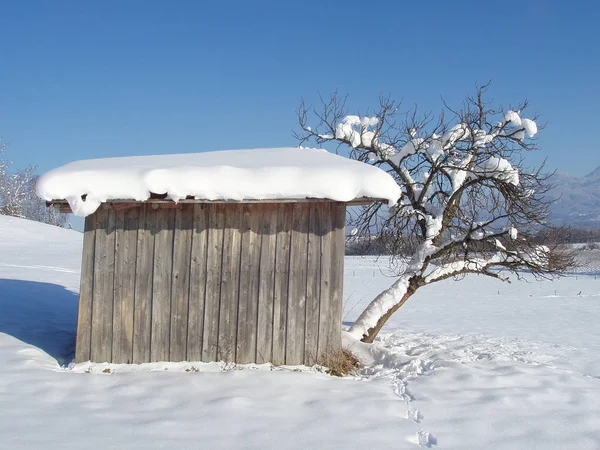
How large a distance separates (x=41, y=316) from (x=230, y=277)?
551cm

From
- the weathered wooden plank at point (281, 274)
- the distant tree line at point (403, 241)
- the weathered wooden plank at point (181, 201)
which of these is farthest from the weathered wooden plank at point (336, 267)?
the distant tree line at point (403, 241)

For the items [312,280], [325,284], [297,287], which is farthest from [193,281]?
[325,284]

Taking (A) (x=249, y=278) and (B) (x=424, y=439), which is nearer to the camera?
(B) (x=424, y=439)

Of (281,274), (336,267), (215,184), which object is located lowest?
(281,274)

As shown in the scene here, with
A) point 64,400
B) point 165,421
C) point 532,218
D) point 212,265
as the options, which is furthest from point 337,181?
point 532,218

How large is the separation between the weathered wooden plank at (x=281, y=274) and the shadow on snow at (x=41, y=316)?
9.99 feet

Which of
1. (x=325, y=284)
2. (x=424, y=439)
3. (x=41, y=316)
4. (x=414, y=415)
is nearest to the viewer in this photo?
(x=424, y=439)

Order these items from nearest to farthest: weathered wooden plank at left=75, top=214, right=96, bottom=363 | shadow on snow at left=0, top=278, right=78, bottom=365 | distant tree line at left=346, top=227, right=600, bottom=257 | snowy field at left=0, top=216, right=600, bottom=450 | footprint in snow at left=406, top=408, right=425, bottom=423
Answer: snowy field at left=0, top=216, right=600, bottom=450, footprint in snow at left=406, top=408, right=425, bottom=423, weathered wooden plank at left=75, top=214, right=96, bottom=363, shadow on snow at left=0, top=278, right=78, bottom=365, distant tree line at left=346, top=227, right=600, bottom=257

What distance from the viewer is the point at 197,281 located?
7.12 meters

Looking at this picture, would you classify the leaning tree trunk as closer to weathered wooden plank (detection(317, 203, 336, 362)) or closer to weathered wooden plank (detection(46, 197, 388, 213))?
weathered wooden plank (detection(317, 203, 336, 362))

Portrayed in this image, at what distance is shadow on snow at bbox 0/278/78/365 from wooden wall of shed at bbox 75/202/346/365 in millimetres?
1186

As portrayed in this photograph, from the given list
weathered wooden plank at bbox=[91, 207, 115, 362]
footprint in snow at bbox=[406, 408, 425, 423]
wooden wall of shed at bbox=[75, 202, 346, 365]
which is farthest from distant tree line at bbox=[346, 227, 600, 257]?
weathered wooden plank at bbox=[91, 207, 115, 362]

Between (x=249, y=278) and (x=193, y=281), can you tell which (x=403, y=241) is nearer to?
(x=249, y=278)

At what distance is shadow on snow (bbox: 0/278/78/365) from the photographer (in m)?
8.25
